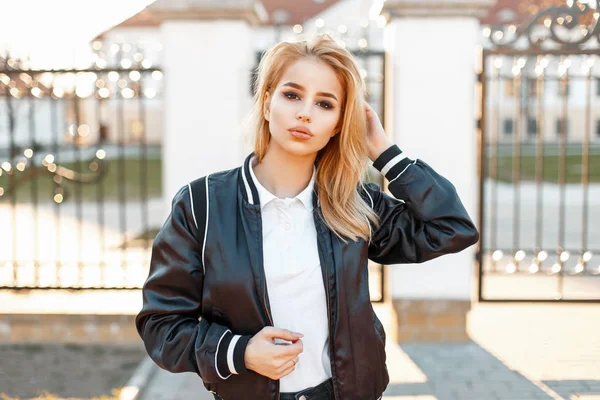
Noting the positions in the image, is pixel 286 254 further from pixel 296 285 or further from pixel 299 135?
pixel 299 135

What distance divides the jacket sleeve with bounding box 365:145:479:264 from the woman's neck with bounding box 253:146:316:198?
28 centimetres

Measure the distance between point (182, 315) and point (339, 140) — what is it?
2.45 feet

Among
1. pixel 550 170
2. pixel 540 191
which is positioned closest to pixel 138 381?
pixel 540 191

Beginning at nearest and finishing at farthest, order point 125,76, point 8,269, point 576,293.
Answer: point 125,76, point 576,293, point 8,269

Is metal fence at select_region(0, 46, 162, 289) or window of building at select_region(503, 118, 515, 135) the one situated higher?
window of building at select_region(503, 118, 515, 135)

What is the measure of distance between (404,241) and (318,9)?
38.4m

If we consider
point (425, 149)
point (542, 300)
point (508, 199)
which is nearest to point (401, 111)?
point (425, 149)

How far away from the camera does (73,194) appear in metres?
16.9

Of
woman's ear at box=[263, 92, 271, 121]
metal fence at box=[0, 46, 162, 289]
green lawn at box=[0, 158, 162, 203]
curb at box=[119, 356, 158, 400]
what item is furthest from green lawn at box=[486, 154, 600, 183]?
woman's ear at box=[263, 92, 271, 121]

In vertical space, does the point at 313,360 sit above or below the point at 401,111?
below

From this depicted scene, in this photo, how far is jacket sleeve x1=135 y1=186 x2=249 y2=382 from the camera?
70.7 inches

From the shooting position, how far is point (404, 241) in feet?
7.25

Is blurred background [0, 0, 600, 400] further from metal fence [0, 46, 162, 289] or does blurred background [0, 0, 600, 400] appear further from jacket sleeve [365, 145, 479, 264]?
jacket sleeve [365, 145, 479, 264]

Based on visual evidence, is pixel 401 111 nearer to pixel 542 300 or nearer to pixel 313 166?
pixel 542 300
